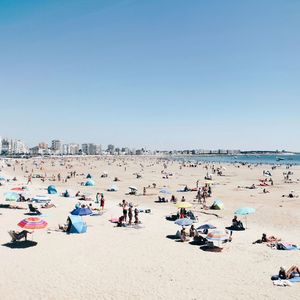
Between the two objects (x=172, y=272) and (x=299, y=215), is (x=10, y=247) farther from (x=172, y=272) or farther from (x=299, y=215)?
(x=299, y=215)

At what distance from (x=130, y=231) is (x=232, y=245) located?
5.74 meters

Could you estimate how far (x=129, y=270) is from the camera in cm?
1338

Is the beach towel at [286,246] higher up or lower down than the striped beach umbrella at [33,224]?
lower down

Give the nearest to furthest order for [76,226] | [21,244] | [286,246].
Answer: [286,246]
[21,244]
[76,226]

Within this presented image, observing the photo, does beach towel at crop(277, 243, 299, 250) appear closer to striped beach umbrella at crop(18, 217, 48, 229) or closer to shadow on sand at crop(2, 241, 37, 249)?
striped beach umbrella at crop(18, 217, 48, 229)

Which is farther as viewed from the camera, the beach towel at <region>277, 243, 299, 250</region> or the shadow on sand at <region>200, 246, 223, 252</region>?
the beach towel at <region>277, 243, 299, 250</region>

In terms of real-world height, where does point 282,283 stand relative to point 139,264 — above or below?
above

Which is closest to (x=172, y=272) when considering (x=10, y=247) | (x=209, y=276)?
(x=209, y=276)

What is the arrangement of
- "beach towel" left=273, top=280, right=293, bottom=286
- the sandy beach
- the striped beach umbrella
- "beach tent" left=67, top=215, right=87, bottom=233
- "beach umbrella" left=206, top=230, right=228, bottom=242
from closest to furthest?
the sandy beach → "beach towel" left=273, top=280, right=293, bottom=286 → "beach umbrella" left=206, top=230, right=228, bottom=242 → the striped beach umbrella → "beach tent" left=67, top=215, right=87, bottom=233

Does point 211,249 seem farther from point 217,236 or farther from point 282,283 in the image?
point 282,283

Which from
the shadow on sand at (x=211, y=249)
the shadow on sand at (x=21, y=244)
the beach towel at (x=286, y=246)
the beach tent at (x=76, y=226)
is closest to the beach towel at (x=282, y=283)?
the shadow on sand at (x=211, y=249)

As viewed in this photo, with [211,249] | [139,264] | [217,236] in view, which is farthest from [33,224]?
[217,236]

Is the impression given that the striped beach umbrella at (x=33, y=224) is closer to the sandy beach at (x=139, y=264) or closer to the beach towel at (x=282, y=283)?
the sandy beach at (x=139, y=264)

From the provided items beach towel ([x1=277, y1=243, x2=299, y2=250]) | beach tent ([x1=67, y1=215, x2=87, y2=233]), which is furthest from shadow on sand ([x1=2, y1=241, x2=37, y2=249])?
beach towel ([x1=277, y1=243, x2=299, y2=250])
